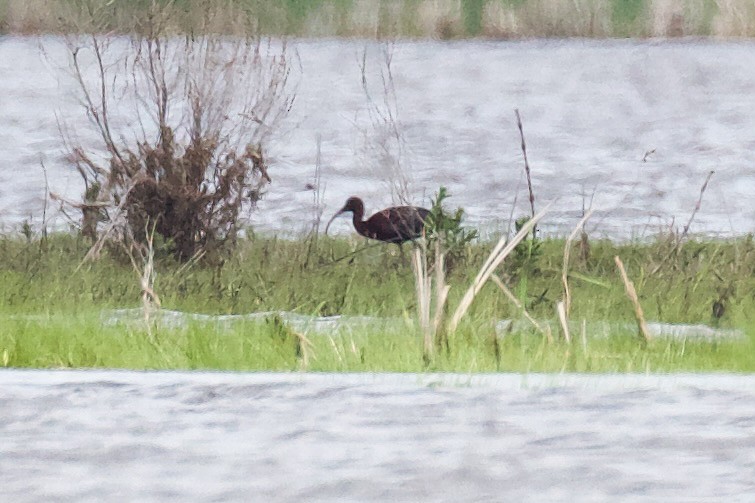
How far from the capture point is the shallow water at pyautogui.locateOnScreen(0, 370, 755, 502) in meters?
3.66

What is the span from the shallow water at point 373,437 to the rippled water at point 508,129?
597 centimetres

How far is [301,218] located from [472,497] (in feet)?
22.6

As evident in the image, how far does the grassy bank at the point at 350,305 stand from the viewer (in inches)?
196

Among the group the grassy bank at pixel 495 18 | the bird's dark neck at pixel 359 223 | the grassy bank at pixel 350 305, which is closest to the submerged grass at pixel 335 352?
the grassy bank at pixel 350 305

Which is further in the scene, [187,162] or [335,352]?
[187,162]

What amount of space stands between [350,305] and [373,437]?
123 inches

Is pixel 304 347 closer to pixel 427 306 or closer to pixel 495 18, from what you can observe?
pixel 427 306

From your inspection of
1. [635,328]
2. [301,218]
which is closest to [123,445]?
[635,328]

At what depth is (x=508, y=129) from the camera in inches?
446

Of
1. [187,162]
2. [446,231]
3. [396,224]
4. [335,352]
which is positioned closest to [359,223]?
[396,224]

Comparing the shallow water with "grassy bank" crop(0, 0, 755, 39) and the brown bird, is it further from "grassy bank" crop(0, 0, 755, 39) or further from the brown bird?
"grassy bank" crop(0, 0, 755, 39)

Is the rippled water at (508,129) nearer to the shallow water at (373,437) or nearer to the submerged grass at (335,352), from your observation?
the submerged grass at (335,352)

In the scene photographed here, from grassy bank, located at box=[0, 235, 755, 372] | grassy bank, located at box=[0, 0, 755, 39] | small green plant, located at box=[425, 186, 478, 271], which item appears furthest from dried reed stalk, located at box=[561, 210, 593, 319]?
grassy bank, located at box=[0, 0, 755, 39]

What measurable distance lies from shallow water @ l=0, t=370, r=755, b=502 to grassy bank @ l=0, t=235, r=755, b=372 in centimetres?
71
